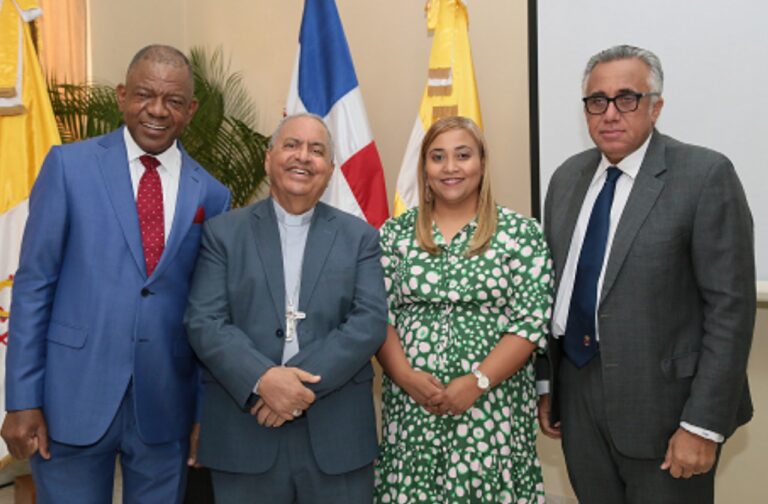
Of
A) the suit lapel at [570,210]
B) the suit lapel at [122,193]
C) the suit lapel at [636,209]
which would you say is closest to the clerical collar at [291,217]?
the suit lapel at [122,193]

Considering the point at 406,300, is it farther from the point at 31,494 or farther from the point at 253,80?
the point at 253,80

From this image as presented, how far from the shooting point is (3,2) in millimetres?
3498

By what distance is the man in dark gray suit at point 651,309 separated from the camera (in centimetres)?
202

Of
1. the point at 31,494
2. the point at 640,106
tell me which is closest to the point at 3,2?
the point at 31,494

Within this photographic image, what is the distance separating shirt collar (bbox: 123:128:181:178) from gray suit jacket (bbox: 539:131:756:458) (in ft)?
4.40

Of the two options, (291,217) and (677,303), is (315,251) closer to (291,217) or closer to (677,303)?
(291,217)

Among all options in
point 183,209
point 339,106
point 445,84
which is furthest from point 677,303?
point 339,106

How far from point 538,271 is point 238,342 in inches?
36.2

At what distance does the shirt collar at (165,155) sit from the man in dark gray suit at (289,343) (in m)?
0.23

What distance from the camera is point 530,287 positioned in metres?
2.30

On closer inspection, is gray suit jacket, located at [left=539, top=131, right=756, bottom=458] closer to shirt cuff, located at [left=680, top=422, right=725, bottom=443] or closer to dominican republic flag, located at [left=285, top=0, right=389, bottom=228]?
shirt cuff, located at [left=680, top=422, right=725, bottom=443]

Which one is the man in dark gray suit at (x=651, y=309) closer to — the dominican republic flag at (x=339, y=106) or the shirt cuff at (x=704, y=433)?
the shirt cuff at (x=704, y=433)

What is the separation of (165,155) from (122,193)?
212mm

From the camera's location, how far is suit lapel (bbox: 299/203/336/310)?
218cm
